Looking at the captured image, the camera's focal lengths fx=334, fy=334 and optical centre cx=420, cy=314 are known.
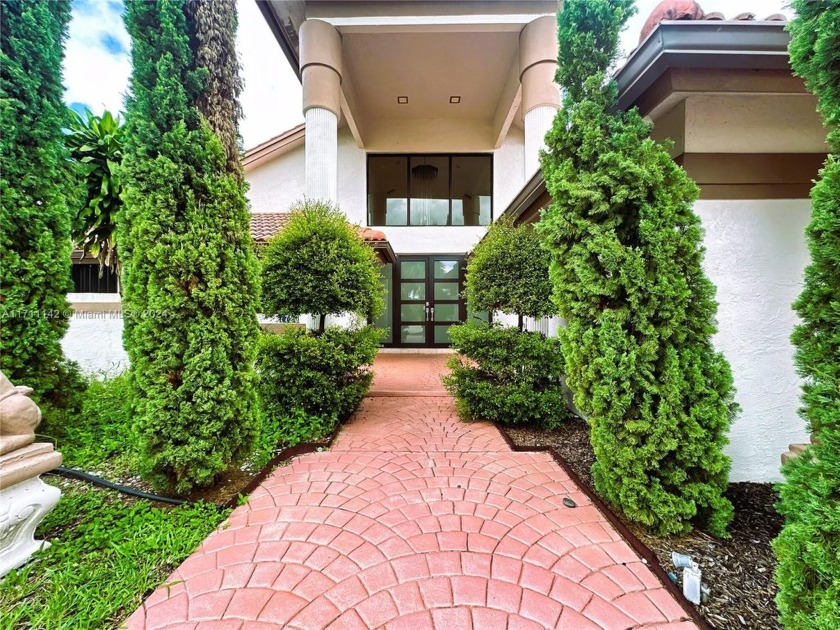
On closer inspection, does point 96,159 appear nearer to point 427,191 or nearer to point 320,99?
point 320,99

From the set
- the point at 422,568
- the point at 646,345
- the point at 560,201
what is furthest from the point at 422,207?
the point at 422,568

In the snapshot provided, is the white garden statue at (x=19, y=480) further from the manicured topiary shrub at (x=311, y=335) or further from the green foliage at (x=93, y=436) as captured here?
the manicured topiary shrub at (x=311, y=335)

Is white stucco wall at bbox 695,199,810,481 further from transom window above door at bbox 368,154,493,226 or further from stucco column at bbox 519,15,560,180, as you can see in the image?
transom window above door at bbox 368,154,493,226

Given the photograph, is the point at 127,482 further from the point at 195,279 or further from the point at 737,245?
the point at 737,245

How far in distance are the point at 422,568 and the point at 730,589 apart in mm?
1684

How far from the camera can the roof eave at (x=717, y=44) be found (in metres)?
2.17

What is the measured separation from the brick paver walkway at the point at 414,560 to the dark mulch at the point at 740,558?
22cm

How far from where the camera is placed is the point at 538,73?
7.19 meters

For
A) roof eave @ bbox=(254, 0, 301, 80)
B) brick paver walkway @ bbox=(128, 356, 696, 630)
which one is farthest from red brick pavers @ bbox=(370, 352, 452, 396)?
roof eave @ bbox=(254, 0, 301, 80)

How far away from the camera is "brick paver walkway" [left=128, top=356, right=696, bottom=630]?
165 centimetres

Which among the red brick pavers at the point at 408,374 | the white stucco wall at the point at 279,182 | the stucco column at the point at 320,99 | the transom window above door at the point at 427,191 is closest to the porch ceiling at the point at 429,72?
the stucco column at the point at 320,99

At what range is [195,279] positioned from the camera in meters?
2.59

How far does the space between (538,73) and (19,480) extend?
9.44 m

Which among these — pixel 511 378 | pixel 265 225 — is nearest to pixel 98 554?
pixel 511 378
